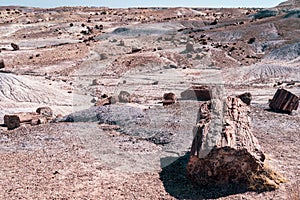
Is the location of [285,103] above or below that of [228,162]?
below

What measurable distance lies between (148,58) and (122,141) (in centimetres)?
2095

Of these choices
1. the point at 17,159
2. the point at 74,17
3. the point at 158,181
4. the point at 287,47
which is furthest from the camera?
the point at 74,17

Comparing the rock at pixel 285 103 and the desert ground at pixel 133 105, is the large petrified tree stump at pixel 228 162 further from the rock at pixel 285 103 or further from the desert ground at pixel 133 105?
the rock at pixel 285 103

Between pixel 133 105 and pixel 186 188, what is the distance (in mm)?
10017

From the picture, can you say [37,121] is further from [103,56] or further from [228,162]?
[103,56]

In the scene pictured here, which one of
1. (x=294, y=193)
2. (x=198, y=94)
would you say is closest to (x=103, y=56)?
(x=198, y=94)

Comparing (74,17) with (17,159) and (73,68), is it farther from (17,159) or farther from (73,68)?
(17,159)

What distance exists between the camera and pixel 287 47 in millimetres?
36719

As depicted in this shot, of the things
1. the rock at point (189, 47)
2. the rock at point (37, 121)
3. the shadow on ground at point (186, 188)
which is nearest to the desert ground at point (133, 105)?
the shadow on ground at point (186, 188)

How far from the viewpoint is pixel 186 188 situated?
940 centimetres

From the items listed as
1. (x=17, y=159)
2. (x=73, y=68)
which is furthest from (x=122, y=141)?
(x=73, y=68)

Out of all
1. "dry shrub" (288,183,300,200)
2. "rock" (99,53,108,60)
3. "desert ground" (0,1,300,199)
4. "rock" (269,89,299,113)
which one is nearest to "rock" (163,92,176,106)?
"desert ground" (0,1,300,199)

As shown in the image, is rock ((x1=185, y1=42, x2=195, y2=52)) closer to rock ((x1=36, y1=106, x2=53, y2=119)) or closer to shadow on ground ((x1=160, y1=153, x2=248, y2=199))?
rock ((x1=36, y1=106, x2=53, y2=119))

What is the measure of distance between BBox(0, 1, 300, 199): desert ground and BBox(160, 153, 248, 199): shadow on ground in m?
0.02
